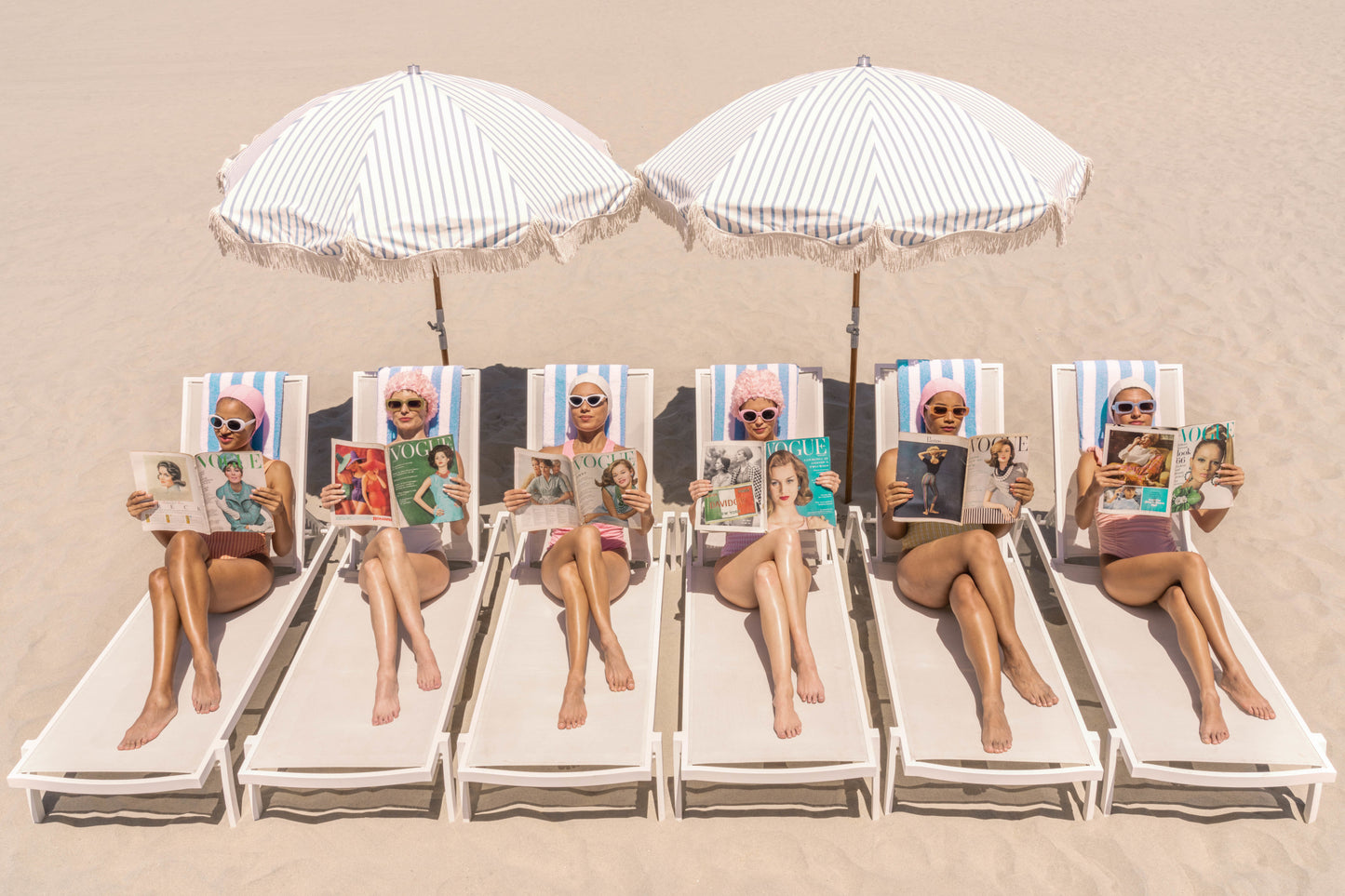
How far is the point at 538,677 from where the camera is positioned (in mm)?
4066

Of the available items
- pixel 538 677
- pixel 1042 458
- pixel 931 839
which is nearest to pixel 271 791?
pixel 538 677

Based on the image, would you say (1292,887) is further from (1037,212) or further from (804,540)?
(1037,212)

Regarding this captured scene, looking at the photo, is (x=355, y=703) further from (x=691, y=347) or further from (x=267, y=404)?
(x=691, y=347)

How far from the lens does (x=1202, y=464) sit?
4277mm

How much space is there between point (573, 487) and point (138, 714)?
80.7 inches

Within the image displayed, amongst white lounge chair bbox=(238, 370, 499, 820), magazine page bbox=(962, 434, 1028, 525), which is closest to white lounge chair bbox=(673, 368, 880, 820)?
magazine page bbox=(962, 434, 1028, 525)

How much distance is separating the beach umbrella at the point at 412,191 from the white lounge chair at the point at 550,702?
1190 mm

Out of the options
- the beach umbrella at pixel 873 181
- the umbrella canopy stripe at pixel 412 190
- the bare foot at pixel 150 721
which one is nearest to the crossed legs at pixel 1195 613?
the beach umbrella at pixel 873 181

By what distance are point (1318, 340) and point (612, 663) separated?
6252 mm

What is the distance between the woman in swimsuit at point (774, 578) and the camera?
386 cm

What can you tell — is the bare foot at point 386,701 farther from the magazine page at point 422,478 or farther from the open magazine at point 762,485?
the open magazine at point 762,485

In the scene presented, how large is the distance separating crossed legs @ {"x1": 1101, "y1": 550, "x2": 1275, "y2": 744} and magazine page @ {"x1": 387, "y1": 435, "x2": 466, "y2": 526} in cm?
317

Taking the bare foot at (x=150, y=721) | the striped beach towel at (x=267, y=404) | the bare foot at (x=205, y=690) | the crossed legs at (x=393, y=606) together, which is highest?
the striped beach towel at (x=267, y=404)

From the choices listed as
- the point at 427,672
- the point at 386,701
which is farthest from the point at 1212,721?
the point at 386,701
